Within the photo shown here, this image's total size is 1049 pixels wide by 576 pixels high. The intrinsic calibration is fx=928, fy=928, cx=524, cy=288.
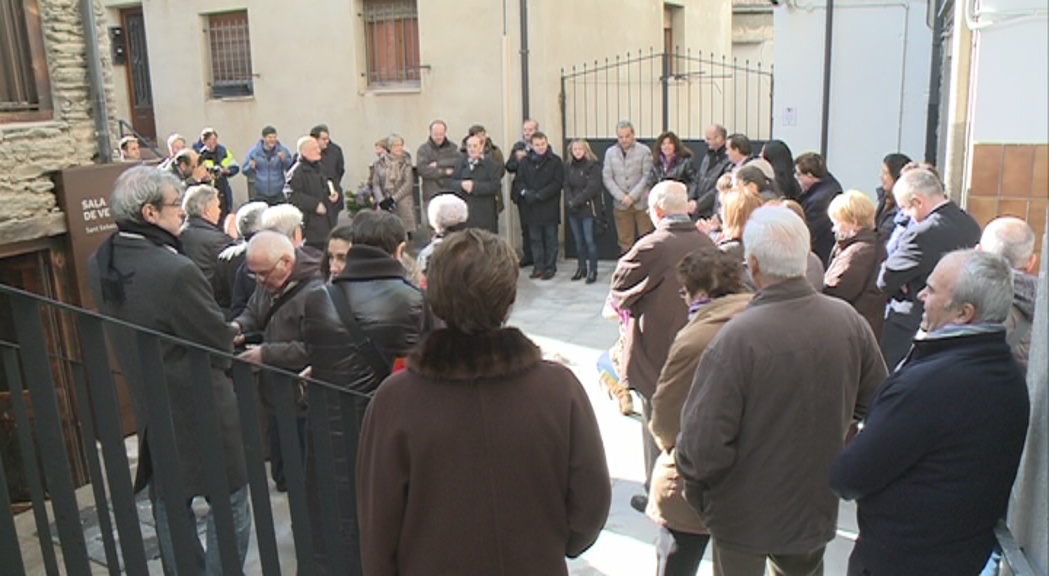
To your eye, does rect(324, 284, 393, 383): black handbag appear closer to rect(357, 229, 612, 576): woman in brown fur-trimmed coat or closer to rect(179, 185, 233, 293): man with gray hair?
rect(357, 229, 612, 576): woman in brown fur-trimmed coat

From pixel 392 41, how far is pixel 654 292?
8.95 m

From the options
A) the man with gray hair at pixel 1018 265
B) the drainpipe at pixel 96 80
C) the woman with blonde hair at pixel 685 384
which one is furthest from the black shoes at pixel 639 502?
the drainpipe at pixel 96 80

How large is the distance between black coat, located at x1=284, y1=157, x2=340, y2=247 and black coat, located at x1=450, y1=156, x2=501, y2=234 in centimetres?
148

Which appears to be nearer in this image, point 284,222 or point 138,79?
point 284,222

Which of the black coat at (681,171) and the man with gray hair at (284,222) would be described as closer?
the man with gray hair at (284,222)

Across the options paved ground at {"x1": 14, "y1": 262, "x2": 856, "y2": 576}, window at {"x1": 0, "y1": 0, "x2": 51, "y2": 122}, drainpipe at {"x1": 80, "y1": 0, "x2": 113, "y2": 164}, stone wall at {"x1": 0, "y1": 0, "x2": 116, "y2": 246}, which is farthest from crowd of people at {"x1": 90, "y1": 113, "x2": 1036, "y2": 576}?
window at {"x1": 0, "y1": 0, "x2": 51, "y2": 122}

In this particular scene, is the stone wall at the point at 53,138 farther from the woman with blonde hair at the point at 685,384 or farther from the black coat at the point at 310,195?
the woman with blonde hair at the point at 685,384

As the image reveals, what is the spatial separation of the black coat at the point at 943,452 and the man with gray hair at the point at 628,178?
25.4ft

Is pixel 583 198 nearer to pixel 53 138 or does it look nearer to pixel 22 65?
pixel 53 138

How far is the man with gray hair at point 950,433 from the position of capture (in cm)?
249

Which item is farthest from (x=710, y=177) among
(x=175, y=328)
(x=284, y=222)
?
(x=175, y=328)

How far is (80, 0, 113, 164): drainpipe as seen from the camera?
6312 mm

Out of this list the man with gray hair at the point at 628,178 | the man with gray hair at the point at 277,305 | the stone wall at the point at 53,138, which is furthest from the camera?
the man with gray hair at the point at 628,178

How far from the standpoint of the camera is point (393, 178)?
36.2ft
